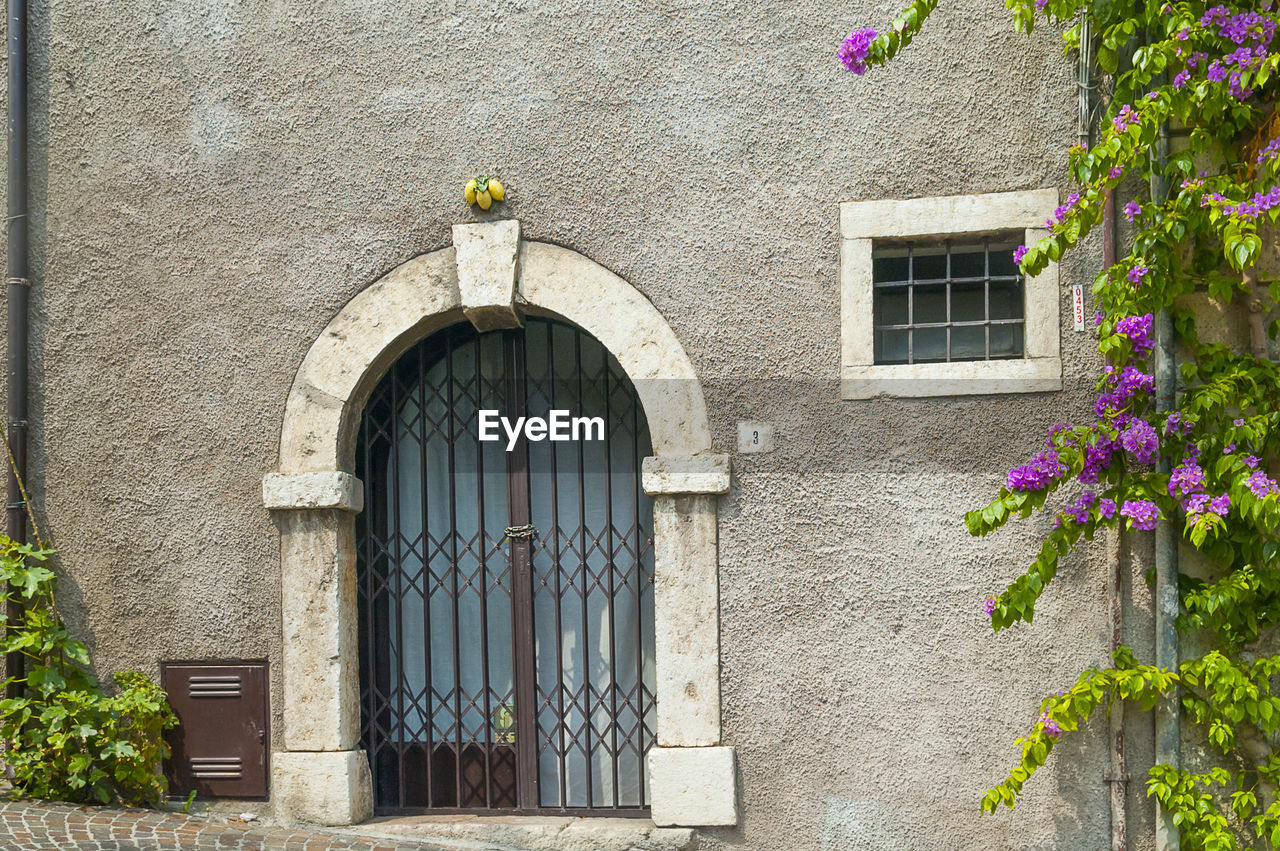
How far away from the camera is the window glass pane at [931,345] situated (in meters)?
4.39

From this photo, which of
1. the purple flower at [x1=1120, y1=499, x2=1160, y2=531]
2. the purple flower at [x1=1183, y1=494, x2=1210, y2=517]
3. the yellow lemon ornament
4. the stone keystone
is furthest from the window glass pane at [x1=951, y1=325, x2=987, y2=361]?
the yellow lemon ornament

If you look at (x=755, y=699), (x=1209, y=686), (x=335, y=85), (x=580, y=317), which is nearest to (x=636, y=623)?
(x=755, y=699)

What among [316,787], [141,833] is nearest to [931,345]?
[316,787]

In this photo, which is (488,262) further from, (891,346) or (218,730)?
(218,730)

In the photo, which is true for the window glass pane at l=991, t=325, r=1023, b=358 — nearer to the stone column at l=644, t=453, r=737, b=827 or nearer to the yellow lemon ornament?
the stone column at l=644, t=453, r=737, b=827

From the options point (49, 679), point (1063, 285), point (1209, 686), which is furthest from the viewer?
point (49, 679)

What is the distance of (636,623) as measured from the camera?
467 centimetres

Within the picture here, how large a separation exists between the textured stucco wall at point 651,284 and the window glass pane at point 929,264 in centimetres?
24

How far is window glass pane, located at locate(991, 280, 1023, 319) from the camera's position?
4328mm

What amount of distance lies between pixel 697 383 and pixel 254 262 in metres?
1.91

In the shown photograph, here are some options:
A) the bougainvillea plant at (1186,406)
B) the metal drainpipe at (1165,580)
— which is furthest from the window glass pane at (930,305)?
the metal drainpipe at (1165,580)

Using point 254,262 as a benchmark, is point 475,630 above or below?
below

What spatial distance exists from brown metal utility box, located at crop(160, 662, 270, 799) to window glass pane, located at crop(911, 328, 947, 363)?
116 inches

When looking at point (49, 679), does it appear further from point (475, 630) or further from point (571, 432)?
point (571, 432)
